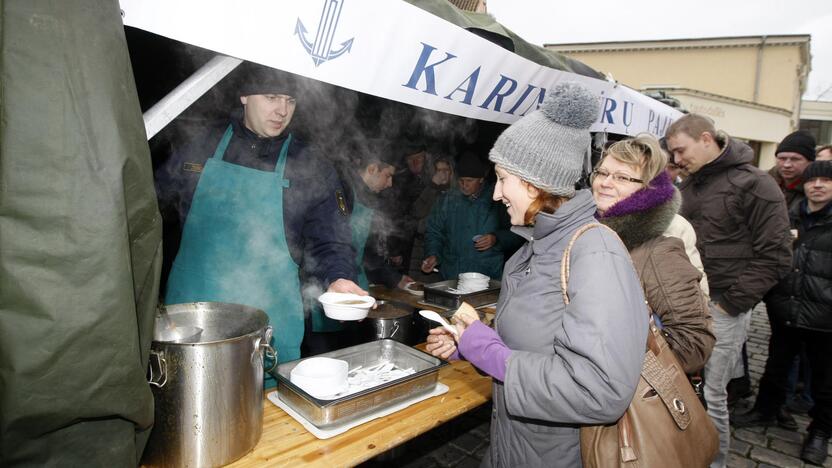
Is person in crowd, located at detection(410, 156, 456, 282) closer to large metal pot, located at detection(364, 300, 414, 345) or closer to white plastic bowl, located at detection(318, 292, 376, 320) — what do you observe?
large metal pot, located at detection(364, 300, 414, 345)

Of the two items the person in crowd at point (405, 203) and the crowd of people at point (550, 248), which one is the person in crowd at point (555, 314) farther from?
the person in crowd at point (405, 203)

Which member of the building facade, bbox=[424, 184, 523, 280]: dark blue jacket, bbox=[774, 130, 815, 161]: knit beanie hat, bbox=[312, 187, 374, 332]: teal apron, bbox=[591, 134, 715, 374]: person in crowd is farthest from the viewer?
the building facade

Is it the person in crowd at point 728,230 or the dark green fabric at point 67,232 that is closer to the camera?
the dark green fabric at point 67,232

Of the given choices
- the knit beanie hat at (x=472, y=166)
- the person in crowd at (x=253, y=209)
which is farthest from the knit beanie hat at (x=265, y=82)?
the knit beanie hat at (x=472, y=166)

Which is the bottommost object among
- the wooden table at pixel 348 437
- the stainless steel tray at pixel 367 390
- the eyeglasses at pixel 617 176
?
the wooden table at pixel 348 437

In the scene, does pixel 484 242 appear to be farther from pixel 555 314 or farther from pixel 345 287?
pixel 555 314

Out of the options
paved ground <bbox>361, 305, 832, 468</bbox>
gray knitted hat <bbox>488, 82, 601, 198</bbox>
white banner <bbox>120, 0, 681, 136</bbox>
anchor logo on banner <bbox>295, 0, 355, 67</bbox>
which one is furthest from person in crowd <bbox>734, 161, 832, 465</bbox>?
anchor logo on banner <bbox>295, 0, 355, 67</bbox>

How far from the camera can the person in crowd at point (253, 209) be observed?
2.64 meters

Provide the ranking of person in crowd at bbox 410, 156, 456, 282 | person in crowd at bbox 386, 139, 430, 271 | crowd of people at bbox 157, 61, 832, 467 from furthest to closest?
1. person in crowd at bbox 410, 156, 456, 282
2. person in crowd at bbox 386, 139, 430, 271
3. crowd of people at bbox 157, 61, 832, 467

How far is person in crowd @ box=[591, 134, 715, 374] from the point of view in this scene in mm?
2154

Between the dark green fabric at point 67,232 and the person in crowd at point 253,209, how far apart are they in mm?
1521

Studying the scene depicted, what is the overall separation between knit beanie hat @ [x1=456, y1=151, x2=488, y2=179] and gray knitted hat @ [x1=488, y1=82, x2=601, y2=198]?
312 centimetres

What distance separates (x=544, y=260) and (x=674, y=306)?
3.06 ft

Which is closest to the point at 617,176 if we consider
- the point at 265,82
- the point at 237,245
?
the point at 265,82
